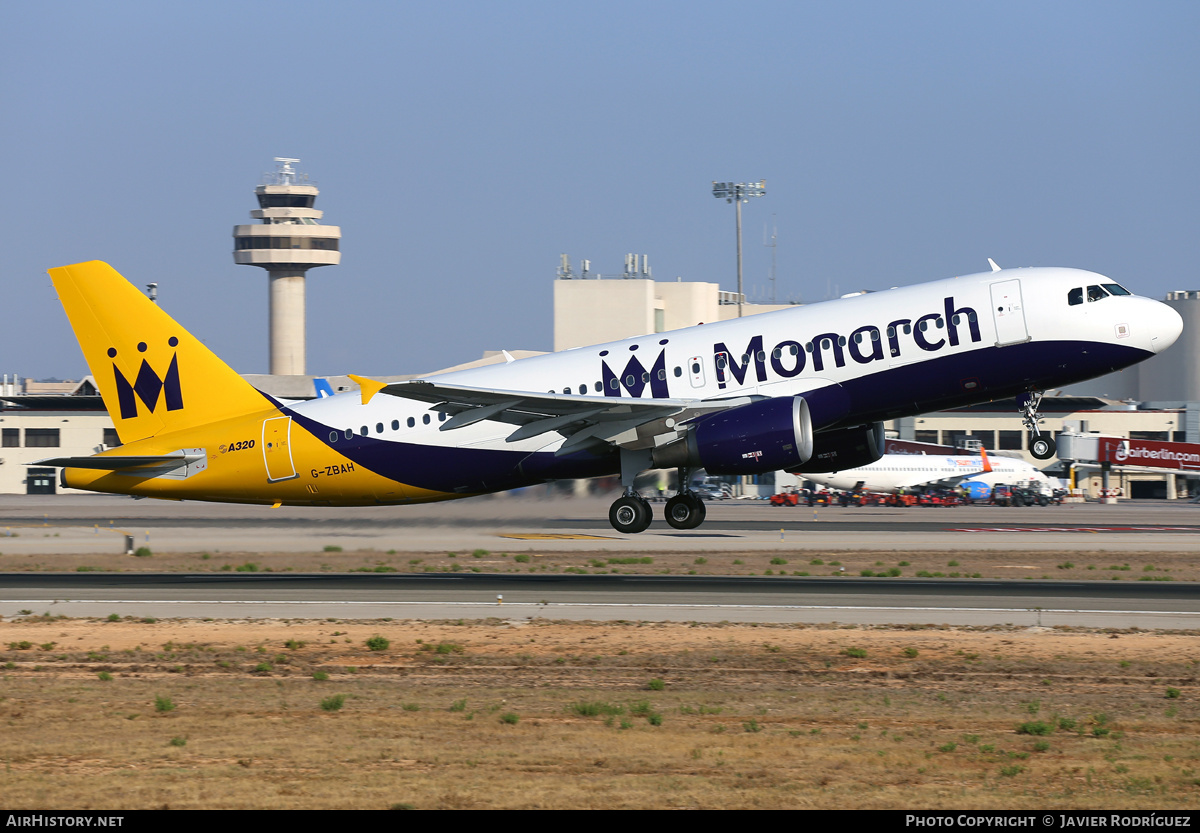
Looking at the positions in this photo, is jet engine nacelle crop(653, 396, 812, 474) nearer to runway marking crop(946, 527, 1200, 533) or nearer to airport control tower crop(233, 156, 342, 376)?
runway marking crop(946, 527, 1200, 533)

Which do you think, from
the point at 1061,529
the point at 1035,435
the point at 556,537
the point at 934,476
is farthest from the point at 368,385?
the point at 934,476

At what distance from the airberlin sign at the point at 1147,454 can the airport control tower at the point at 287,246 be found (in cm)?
9913

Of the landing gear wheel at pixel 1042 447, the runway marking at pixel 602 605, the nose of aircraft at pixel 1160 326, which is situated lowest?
the runway marking at pixel 602 605

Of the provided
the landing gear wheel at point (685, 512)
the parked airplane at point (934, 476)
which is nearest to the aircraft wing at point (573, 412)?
the landing gear wheel at point (685, 512)

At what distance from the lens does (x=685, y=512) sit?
34.3 metres

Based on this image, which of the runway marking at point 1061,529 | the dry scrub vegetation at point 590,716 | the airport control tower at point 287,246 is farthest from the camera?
the airport control tower at point 287,246

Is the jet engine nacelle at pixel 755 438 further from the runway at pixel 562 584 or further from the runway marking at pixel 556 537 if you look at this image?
the runway marking at pixel 556 537

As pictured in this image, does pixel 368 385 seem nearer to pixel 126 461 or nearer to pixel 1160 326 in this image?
pixel 126 461

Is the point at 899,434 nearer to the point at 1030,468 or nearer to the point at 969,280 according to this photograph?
the point at 1030,468

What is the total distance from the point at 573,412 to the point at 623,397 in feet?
5.21

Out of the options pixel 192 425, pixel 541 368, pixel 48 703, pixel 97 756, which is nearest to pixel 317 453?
pixel 192 425

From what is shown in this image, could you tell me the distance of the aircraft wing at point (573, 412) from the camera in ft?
101

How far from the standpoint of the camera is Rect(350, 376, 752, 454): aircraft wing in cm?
3084

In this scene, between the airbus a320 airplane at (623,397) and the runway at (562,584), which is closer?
the runway at (562,584)
